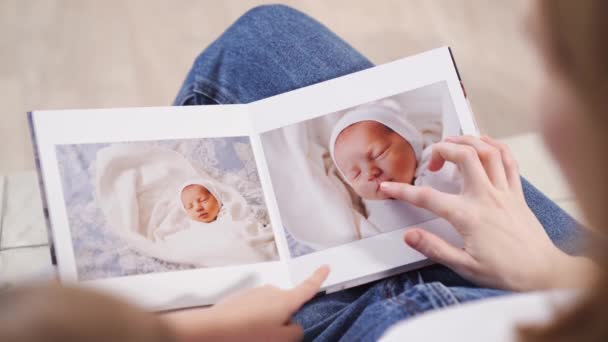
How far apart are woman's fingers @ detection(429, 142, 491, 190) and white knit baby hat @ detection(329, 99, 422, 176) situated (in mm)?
42

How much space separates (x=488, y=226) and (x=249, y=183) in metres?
0.24

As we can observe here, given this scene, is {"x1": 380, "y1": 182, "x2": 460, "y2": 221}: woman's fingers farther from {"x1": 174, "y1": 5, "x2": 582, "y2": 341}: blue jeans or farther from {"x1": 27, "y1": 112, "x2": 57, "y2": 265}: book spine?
{"x1": 27, "y1": 112, "x2": 57, "y2": 265}: book spine

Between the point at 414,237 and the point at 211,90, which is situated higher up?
the point at 211,90

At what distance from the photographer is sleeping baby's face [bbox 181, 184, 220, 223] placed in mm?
569

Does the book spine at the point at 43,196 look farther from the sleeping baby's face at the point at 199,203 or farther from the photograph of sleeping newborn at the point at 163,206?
the sleeping baby's face at the point at 199,203

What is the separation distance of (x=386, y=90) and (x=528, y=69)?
1.97 feet

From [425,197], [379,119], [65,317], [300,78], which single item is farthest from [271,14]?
[65,317]

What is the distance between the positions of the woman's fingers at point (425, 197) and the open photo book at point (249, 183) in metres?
0.01

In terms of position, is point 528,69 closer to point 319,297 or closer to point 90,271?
point 319,297

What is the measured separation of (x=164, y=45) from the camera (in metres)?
1.07

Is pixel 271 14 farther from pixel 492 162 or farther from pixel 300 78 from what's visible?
pixel 492 162

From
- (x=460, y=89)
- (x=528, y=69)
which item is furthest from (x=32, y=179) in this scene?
(x=528, y=69)

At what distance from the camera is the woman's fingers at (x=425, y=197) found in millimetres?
556

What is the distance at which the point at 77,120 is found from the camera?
1.80ft
